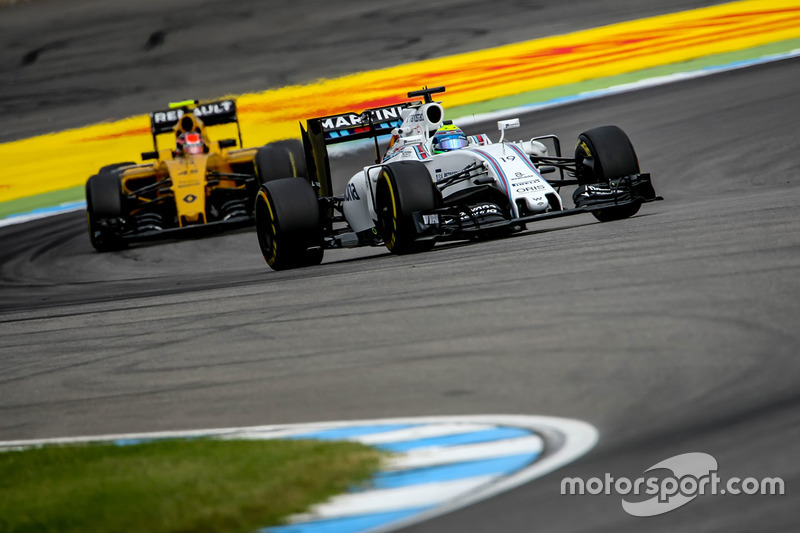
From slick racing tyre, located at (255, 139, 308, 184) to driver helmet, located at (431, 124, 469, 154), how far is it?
4663 mm

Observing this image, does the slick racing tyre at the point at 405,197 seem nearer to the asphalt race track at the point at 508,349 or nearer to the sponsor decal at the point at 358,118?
the asphalt race track at the point at 508,349

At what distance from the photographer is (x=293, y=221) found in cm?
1265

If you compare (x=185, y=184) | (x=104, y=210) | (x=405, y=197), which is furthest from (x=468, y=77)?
(x=405, y=197)

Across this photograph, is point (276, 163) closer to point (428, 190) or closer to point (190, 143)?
point (190, 143)

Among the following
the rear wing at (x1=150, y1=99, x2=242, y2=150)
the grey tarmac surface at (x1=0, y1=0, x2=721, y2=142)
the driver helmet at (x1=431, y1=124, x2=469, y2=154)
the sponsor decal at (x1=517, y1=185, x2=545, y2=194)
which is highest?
the grey tarmac surface at (x1=0, y1=0, x2=721, y2=142)

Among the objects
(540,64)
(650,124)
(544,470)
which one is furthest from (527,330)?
(540,64)

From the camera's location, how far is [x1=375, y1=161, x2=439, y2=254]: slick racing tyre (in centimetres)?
1141

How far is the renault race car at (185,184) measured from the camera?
1683 centimetres

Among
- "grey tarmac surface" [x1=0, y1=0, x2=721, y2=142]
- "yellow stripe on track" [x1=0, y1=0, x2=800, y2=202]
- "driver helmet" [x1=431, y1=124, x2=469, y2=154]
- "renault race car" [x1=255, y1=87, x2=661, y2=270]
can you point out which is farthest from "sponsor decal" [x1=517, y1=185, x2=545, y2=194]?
"grey tarmac surface" [x1=0, y1=0, x2=721, y2=142]

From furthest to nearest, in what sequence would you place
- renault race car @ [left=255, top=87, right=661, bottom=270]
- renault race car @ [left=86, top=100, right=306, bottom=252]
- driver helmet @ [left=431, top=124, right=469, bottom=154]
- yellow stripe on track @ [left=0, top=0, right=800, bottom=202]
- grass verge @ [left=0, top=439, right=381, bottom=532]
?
yellow stripe on track @ [left=0, top=0, right=800, bottom=202]
renault race car @ [left=86, top=100, right=306, bottom=252]
driver helmet @ [left=431, top=124, right=469, bottom=154]
renault race car @ [left=255, top=87, right=661, bottom=270]
grass verge @ [left=0, top=439, right=381, bottom=532]

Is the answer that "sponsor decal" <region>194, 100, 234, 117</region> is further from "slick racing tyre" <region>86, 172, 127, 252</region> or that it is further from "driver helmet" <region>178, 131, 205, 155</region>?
"slick racing tyre" <region>86, 172, 127, 252</region>

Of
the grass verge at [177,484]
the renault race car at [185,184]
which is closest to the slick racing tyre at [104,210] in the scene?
the renault race car at [185,184]

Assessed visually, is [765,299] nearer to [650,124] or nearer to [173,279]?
[173,279]

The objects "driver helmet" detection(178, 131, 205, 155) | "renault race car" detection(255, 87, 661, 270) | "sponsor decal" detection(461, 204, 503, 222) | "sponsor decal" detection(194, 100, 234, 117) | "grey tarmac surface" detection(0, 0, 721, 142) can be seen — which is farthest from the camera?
"grey tarmac surface" detection(0, 0, 721, 142)
